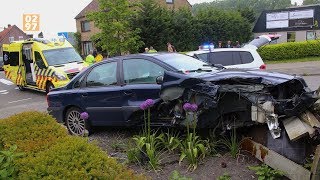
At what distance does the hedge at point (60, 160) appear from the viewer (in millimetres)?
2863

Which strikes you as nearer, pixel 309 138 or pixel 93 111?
pixel 309 138

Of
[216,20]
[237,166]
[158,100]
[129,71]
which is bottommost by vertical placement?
[237,166]

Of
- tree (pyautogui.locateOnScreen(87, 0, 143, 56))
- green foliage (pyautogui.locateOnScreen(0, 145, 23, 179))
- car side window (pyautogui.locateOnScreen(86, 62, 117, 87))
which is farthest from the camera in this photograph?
tree (pyautogui.locateOnScreen(87, 0, 143, 56))

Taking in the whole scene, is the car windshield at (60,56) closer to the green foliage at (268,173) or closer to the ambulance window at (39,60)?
the ambulance window at (39,60)

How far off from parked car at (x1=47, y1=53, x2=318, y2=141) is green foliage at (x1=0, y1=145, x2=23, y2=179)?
2.65 metres

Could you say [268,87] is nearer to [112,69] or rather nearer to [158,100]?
[158,100]

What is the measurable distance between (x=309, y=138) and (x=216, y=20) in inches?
1265

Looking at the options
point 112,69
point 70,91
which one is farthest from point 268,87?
point 70,91

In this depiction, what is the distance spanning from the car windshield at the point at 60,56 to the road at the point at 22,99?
153 centimetres

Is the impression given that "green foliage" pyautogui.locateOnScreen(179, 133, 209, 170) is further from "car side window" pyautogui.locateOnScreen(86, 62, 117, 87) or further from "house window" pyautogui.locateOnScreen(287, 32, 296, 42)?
"house window" pyautogui.locateOnScreen(287, 32, 296, 42)

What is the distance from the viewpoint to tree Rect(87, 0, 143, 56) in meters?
20.7

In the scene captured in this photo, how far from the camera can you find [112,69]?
6.92 meters

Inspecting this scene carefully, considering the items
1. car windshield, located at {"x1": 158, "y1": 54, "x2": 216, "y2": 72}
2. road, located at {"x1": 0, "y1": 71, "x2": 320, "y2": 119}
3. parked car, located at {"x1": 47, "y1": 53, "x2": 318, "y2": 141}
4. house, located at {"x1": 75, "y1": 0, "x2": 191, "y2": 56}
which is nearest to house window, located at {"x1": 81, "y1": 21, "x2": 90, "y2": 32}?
house, located at {"x1": 75, "y1": 0, "x2": 191, "y2": 56}

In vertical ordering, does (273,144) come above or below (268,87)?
below
